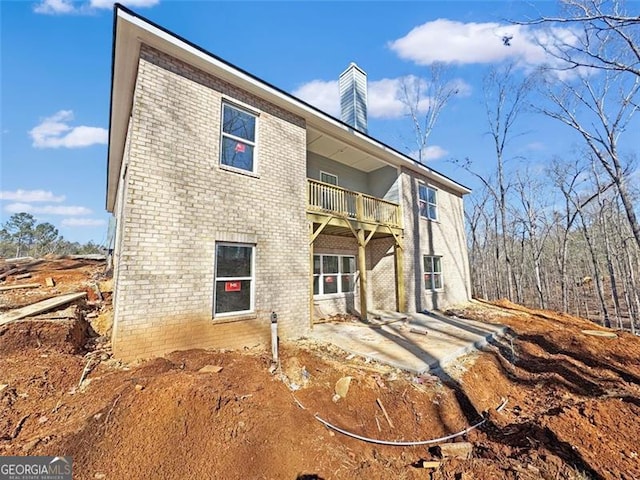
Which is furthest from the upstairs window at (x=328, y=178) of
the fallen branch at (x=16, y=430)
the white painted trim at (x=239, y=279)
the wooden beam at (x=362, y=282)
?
the fallen branch at (x=16, y=430)

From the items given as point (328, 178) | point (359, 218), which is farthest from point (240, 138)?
point (328, 178)

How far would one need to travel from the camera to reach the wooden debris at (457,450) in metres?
3.21

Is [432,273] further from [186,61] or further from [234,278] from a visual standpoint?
[186,61]

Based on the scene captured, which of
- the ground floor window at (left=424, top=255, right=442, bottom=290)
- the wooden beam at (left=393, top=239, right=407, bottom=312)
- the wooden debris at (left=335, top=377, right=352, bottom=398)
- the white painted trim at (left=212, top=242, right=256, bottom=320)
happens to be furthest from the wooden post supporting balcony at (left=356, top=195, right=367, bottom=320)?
the wooden debris at (left=335, top=377, right=352, bottom=398)

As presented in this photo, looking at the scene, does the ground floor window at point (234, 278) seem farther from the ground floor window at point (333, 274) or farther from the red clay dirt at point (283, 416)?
the ground floor window at point (333, 274)

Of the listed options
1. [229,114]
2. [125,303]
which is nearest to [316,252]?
[229,114]

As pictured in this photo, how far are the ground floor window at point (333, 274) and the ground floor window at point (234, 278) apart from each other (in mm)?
4158

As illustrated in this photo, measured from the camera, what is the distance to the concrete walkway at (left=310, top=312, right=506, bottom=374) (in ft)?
18.6

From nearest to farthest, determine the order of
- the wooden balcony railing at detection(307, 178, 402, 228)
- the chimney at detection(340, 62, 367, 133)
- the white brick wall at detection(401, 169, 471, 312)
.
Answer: the wooden balcony railing at detection(307, 178, 402, 228) < the white brick wall at detection(401, 169, 471, 312) < the chimney at detection(340, 62, 367, 133)

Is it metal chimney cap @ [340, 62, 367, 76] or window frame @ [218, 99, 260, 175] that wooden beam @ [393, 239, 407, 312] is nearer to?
window frame @ [218, 99, 260, 175]

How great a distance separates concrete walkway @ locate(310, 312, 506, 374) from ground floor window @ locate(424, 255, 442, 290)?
2900 millimetres

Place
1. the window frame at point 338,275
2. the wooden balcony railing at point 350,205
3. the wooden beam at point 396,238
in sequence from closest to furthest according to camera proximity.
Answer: the wooden balcony railing at point 350,205, the window frame at point 338,275, the wooden beam at point 396,238

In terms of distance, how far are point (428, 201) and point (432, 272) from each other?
376 centimetres

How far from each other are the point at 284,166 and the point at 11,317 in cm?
650
